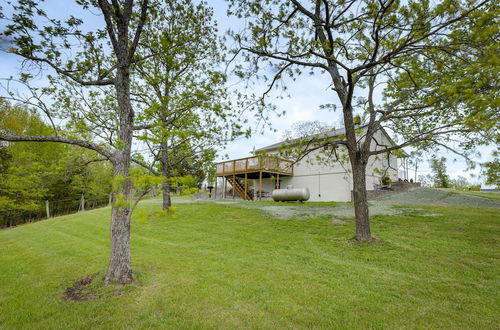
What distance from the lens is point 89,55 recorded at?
5000mm

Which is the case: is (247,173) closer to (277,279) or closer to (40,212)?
(277,279)

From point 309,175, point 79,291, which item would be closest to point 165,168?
point 79,291

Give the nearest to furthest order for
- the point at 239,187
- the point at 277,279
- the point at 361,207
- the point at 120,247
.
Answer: the point at 277,279 → the point at 120,247 → the point at 361,207 → the point at 239,187

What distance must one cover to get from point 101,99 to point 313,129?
26.7m

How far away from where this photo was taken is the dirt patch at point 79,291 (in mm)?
3764

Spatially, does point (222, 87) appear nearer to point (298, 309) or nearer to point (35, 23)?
point (35, 23)

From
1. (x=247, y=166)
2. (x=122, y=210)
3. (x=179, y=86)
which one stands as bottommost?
(x=122, y=210)

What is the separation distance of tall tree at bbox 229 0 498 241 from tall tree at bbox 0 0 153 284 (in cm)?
313

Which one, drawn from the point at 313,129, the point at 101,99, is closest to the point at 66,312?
the point at 101,99

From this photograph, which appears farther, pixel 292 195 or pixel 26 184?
pixel 292 195

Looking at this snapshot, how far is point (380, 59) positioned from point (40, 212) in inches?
1166

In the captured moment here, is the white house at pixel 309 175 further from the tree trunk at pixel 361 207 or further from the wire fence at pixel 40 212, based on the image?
the wire fence at pixel 40 212

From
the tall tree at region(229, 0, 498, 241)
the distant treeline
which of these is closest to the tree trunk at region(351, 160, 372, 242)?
the tall tree at region(229, 0, 498, 241)

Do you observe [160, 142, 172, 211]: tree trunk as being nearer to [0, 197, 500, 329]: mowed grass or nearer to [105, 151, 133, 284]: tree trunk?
[0, 197, 500, 329]: mowed grass
